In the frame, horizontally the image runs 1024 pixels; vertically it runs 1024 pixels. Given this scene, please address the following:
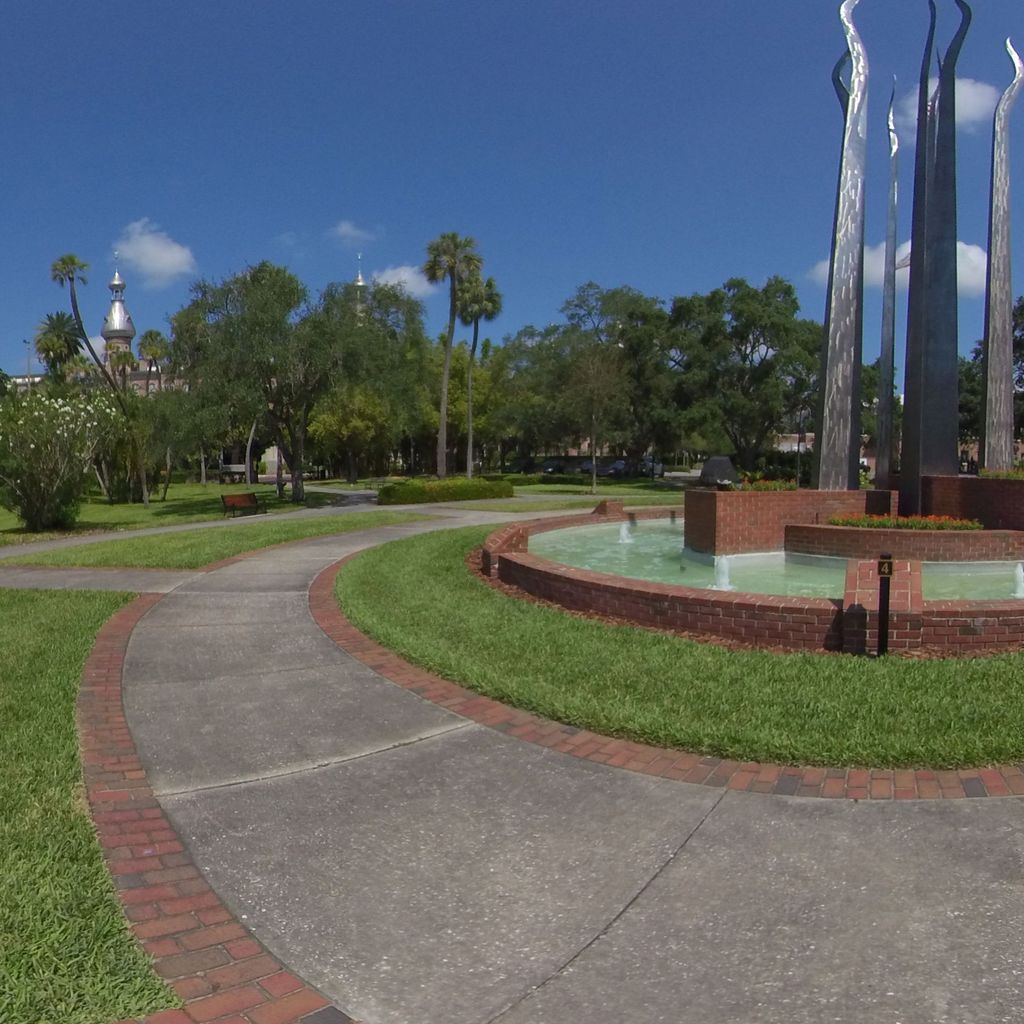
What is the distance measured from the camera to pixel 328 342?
29844mm

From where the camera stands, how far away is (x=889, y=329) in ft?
70.9

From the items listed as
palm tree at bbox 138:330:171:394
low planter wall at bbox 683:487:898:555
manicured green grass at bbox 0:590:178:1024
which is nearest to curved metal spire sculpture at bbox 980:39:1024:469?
low planter wall at bbox 683:487:898:555

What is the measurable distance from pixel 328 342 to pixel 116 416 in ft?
33.2

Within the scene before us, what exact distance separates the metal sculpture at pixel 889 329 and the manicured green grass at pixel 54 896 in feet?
58.4

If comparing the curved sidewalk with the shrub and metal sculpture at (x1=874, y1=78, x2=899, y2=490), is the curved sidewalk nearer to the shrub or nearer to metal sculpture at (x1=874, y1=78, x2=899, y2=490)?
metal sculpture at (x1=874, y1=78, x2=899, y2=490)

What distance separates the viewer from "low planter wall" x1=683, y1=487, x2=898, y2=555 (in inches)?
504

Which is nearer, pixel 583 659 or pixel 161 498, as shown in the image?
pixel 583 659

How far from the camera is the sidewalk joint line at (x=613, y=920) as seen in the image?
2568 millimetres

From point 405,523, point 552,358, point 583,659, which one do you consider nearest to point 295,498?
point 405,523

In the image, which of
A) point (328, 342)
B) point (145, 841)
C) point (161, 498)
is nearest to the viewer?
point (145, 841)

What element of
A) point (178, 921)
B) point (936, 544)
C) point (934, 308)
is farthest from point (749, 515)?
point (178, 921)

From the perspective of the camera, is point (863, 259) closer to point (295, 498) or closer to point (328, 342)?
point (328, 342)

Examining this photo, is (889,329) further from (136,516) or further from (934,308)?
(136,516)

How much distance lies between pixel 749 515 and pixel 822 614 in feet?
21.9
